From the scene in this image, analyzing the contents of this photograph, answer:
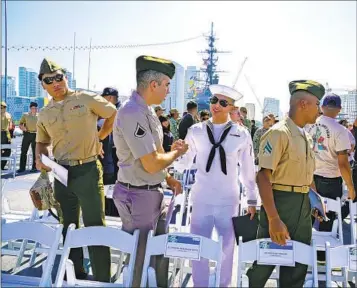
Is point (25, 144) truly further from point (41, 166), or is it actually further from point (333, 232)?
point (333, 232)

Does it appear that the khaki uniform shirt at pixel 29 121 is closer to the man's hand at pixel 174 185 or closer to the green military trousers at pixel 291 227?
the man's hand at pixel 174 185

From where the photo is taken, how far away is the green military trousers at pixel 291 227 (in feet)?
7.57

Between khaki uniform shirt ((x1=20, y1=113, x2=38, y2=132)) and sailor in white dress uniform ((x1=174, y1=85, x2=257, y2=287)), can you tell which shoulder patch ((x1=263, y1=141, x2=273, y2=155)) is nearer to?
sailor in white dress uniform ((x1=174, y1=85, x2=257, y2=287))

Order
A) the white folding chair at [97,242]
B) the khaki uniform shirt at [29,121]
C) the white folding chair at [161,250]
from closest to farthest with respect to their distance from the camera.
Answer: the white folding chair at [161,250], the white folding chair at [97,242], the khaki uniform shirt at [29,121]

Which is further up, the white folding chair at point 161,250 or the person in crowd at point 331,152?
the person in crowd at point 331,152

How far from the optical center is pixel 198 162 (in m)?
2.78

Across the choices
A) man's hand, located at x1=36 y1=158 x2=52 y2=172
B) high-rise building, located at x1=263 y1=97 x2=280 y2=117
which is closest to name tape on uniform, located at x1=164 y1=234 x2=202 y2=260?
man's hand, located at x1=36 y1=158 x2=52 y2=172

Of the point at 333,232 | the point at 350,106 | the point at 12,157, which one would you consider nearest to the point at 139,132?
the point at 333,232

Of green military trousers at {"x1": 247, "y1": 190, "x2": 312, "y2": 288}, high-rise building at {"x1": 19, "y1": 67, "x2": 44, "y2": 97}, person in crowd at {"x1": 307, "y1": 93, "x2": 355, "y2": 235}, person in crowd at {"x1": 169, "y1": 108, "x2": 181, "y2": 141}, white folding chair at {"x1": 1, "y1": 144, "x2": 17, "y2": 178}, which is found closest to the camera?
green military trousers at {"x1": 247, "y1": 190, "x2": 312, "y2": 288}

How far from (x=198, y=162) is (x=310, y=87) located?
953 millimetres

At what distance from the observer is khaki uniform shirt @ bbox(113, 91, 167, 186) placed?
219cm

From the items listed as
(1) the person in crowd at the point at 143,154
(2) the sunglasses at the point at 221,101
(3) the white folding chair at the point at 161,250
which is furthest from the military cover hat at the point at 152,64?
(3) the white folding chair at the point at 161,250

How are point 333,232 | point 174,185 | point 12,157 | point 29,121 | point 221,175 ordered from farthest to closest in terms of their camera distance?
point 29,121
point 12,157
point 333,232
point 221,175
point 174,185

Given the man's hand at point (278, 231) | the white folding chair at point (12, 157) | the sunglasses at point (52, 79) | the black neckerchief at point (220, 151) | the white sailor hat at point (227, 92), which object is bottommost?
the white folding chair at point (12, 157)
